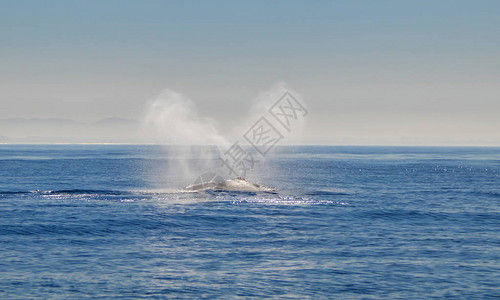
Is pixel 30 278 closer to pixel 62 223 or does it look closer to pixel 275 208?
pixel 62 223

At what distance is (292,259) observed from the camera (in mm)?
36469

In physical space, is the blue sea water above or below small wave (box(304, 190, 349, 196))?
below

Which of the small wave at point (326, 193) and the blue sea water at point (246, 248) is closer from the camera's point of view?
the blue sea water at point (246, 248)

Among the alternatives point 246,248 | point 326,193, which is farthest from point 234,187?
point 246,248

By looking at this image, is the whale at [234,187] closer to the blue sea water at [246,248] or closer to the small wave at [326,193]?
the small wave at [326,193]

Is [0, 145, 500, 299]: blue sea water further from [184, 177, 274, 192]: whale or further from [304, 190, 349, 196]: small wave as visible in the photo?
[184, 177, 274, 192]: whale

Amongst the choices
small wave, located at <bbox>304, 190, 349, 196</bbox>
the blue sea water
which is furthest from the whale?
the blue sea water

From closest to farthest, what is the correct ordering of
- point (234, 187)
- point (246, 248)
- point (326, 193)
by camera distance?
point (246, 248) < point (326, 193) < point (234, 187)

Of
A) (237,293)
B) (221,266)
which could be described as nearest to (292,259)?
(221,266)

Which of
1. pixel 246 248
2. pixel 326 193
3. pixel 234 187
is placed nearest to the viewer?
pixel 246 248

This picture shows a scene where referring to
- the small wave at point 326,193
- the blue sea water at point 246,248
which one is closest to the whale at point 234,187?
the small wave at point 326,193

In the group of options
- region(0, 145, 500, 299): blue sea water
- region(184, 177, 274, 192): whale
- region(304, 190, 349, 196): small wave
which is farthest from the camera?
region(184, 177, 274, 192): whale

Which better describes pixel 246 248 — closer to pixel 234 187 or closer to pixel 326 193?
pixel 234 187

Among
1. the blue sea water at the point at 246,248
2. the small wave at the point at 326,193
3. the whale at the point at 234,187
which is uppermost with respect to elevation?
the whale at the point at 234,187
